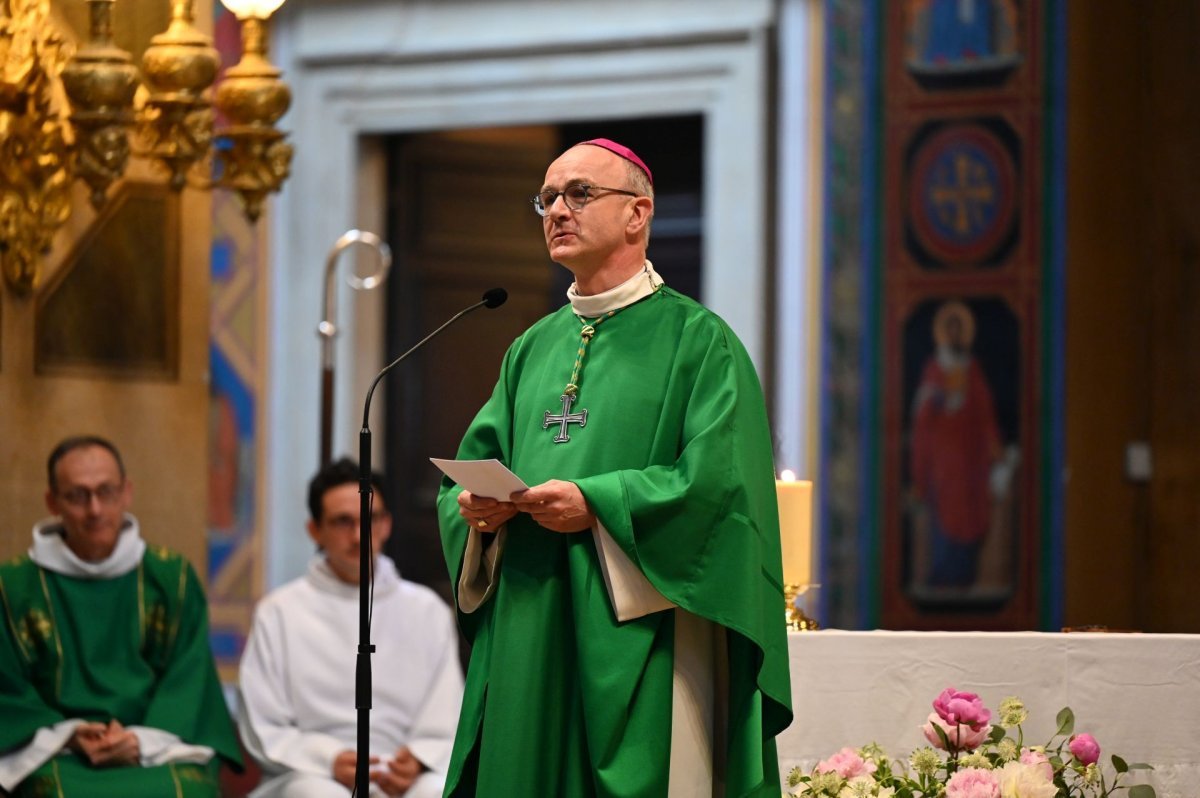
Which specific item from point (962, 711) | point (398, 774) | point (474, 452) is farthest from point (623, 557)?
point (398, 774)

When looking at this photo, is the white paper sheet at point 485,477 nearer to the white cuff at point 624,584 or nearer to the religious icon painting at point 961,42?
the white cuff at point 624,584

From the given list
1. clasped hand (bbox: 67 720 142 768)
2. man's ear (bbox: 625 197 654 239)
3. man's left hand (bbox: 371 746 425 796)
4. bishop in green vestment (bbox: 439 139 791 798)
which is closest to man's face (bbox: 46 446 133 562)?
clasped hand (bbox: 67 720 142 768)

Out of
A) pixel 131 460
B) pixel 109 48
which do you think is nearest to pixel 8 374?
pixel 131 460

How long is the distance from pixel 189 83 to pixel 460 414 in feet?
14.3

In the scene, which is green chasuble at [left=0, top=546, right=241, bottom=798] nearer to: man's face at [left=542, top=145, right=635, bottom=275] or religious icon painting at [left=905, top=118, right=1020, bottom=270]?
man's face at [left=542, top=145, right=635, bottom=275]

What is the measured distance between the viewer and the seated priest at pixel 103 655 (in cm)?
536

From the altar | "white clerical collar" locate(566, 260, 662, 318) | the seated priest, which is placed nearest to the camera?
"white clerical collar" locate(566, 260, 662, 318)

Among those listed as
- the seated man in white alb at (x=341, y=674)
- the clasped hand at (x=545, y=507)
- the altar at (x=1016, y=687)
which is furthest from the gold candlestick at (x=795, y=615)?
the seated man in white alb at (x=341, y=674)

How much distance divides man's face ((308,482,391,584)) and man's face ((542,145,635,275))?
7.84 ft

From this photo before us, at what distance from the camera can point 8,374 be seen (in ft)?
19.8

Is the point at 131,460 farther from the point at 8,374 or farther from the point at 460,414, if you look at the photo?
the point at 460,414

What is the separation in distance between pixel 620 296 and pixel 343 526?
251 cm

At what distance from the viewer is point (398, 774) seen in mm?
5609

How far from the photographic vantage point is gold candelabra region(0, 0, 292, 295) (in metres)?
5.85
